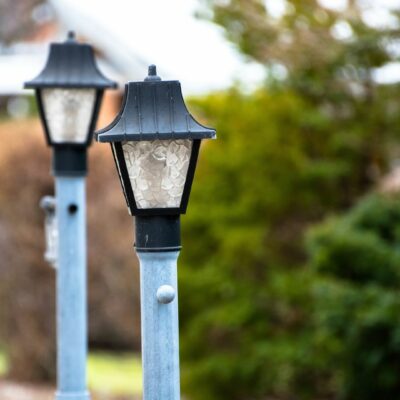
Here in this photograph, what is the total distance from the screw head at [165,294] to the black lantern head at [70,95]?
7.76ft

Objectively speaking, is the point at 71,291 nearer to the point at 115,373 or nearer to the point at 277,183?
the point at 277,183

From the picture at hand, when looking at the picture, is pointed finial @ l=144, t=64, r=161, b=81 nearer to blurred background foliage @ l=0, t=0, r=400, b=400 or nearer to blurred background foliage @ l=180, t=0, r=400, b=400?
blurred background foliage @ l=0, t=0, r=400, b=400

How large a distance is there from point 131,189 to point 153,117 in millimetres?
257

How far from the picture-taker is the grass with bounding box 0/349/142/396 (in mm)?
14492

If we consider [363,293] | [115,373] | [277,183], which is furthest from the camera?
[115,373]

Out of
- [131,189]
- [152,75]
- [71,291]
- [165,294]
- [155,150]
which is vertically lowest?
[71,291]

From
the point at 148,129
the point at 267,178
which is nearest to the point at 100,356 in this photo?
the point at 267,178

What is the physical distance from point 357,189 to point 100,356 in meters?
6.16

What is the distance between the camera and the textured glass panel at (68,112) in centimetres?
572

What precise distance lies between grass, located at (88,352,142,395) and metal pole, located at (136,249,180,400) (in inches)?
426

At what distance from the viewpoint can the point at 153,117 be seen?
138 inches

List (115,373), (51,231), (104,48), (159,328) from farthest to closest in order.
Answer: (104,48), (115,373), (51,231), (159,328)

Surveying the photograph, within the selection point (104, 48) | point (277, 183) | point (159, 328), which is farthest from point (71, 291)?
point (104, 48)

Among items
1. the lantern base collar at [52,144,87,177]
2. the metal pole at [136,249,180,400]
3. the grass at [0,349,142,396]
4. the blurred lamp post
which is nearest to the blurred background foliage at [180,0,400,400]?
the grass at [0,349,142,396]
